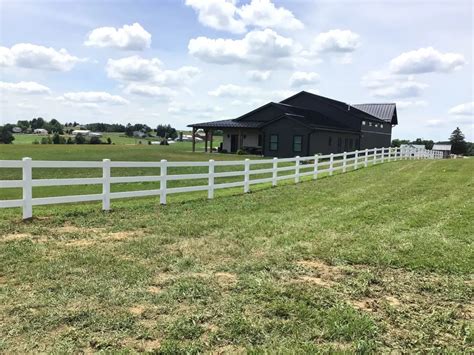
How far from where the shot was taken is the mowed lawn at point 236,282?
3.82m

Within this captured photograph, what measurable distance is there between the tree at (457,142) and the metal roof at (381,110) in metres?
43.6

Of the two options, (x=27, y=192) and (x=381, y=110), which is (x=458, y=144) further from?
(x=27, y=192)

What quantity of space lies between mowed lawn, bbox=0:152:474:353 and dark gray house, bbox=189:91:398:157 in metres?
27.2

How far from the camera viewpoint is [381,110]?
53.0 metres

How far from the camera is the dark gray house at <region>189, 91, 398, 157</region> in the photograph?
36.7m

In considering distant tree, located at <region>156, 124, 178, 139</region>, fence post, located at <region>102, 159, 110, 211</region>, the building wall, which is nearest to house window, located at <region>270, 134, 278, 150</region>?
the building wall

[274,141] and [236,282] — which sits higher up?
[274,141]

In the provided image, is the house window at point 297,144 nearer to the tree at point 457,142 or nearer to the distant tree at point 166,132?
the tree at point 457,142

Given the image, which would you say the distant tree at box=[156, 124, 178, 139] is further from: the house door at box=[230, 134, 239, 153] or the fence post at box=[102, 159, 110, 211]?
the fence post at box=[102, 159, 110, 211]

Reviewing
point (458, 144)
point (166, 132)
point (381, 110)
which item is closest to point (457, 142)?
point (458, 144)

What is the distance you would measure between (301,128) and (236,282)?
3183 cm

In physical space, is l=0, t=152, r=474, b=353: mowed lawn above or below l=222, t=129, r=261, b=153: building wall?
below

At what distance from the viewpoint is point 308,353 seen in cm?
353

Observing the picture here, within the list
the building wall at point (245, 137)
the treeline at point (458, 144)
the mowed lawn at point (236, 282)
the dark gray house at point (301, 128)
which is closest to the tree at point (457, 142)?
the treeline at point (458, 144)
